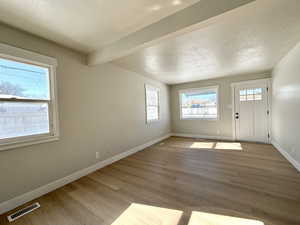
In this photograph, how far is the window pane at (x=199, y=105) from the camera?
17.5 feet

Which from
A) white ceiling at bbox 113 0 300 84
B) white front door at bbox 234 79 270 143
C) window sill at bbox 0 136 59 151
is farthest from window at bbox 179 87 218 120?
window sill at bbox 0 136 59 151

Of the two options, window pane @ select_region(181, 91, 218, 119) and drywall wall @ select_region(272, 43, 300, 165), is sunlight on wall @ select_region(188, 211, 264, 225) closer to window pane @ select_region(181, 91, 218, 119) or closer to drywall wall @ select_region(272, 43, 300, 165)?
drywall wall @ select_region(272, 43, 300, 165)

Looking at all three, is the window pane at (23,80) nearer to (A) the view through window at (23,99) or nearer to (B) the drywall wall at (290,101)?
(A) the view through window at (23,99)

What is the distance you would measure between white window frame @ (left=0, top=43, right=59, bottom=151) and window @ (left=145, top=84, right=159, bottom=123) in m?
2.81

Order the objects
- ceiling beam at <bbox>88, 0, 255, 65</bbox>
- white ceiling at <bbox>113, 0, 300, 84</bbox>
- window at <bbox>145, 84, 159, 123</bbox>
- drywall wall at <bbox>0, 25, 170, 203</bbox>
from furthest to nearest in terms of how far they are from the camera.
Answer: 1. window at <bbox>145, 84, 159, 123</bbox>
2. drywall wall at <bbox>0, 25, 170, 203</bbox>
3. white ceiling at <bbox>113, 0, 300, 84</bbox>
4. ceiling beam at <bbox>88, 0, 255, 65</bbox>

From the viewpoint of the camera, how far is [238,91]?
15.7ft

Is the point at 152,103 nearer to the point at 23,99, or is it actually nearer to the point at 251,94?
the point at 251,94

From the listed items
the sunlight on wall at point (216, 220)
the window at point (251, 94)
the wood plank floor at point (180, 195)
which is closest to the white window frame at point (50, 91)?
the wood plank floor at point (180, 195)

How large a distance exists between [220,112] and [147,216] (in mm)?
4749

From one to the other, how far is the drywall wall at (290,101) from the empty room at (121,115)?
4 cm

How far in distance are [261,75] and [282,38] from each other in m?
2.54

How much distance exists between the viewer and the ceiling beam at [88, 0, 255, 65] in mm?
1354

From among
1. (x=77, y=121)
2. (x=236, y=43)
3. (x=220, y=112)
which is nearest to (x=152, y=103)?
(x=220, y=112)

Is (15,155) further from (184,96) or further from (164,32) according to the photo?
(184,96)
